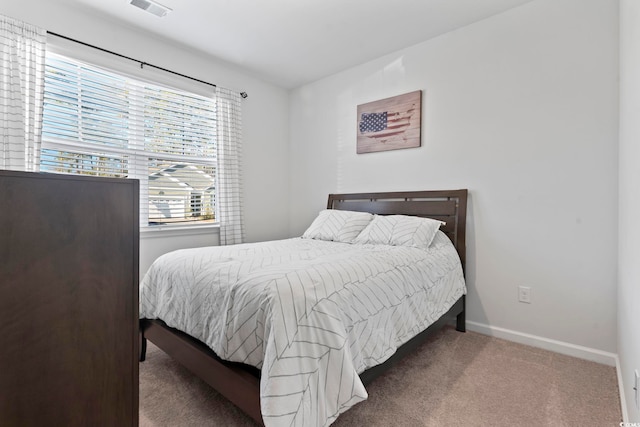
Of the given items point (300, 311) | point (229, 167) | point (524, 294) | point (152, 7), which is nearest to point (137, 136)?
point (229, 167)

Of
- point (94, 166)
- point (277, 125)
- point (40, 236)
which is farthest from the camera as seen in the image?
point (277, 125)

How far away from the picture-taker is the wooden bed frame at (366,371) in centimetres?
131

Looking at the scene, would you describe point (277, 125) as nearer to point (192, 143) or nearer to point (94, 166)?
point (192, 143)

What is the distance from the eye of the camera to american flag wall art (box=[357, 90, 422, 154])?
9.46 ft

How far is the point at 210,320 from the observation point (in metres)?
1.49

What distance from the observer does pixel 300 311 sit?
1.21m

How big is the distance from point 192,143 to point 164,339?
1.96 meters

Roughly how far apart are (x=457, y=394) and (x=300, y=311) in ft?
3.64

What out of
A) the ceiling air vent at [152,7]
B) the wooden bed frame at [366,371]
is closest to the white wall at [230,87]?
the ceiling air vent at [152,7]

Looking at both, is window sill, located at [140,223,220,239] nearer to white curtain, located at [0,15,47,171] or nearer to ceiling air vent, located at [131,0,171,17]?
white curtain, located at [0,15,47,171]

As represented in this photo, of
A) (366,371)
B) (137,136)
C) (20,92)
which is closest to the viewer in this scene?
(366,371)

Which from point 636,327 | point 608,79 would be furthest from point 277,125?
point 636,327

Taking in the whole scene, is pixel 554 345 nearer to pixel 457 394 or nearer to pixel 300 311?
pixel 457 394

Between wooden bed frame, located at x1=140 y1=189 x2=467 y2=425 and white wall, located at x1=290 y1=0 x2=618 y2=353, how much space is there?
0.40ft
